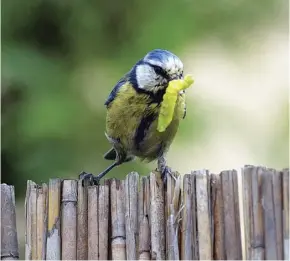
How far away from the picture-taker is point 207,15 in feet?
13.2

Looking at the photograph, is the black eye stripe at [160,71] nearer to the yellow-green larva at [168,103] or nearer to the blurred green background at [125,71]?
the yellow-green larva at [168,103]

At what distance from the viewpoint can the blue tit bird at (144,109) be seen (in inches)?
97.9

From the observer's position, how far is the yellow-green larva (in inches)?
94.3

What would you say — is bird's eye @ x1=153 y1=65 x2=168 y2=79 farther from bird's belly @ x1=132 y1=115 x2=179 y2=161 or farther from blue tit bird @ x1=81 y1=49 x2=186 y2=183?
bird's belly @ x1=132 y1=115 x2=179 y2=161

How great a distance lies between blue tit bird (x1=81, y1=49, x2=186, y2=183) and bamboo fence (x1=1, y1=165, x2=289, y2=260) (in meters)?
0.51

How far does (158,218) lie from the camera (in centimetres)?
178

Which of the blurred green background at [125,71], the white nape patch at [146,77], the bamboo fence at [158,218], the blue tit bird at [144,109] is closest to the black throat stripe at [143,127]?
the blue tit bird at [144,109]

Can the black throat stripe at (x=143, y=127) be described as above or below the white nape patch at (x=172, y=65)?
below

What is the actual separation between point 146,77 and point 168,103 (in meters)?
0.17

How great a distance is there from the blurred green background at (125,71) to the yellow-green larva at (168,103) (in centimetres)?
116

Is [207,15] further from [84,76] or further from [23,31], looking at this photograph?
[23,31]

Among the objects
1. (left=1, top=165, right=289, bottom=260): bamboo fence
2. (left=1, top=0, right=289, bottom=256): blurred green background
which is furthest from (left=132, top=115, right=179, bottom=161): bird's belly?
(left=1, top=0, right=289, bottom=256): blurred green background

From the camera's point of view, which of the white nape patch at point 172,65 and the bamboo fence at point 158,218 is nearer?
the bamboo fence at point 158,218

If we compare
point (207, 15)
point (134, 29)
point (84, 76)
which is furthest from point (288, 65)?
point (84, 76)
